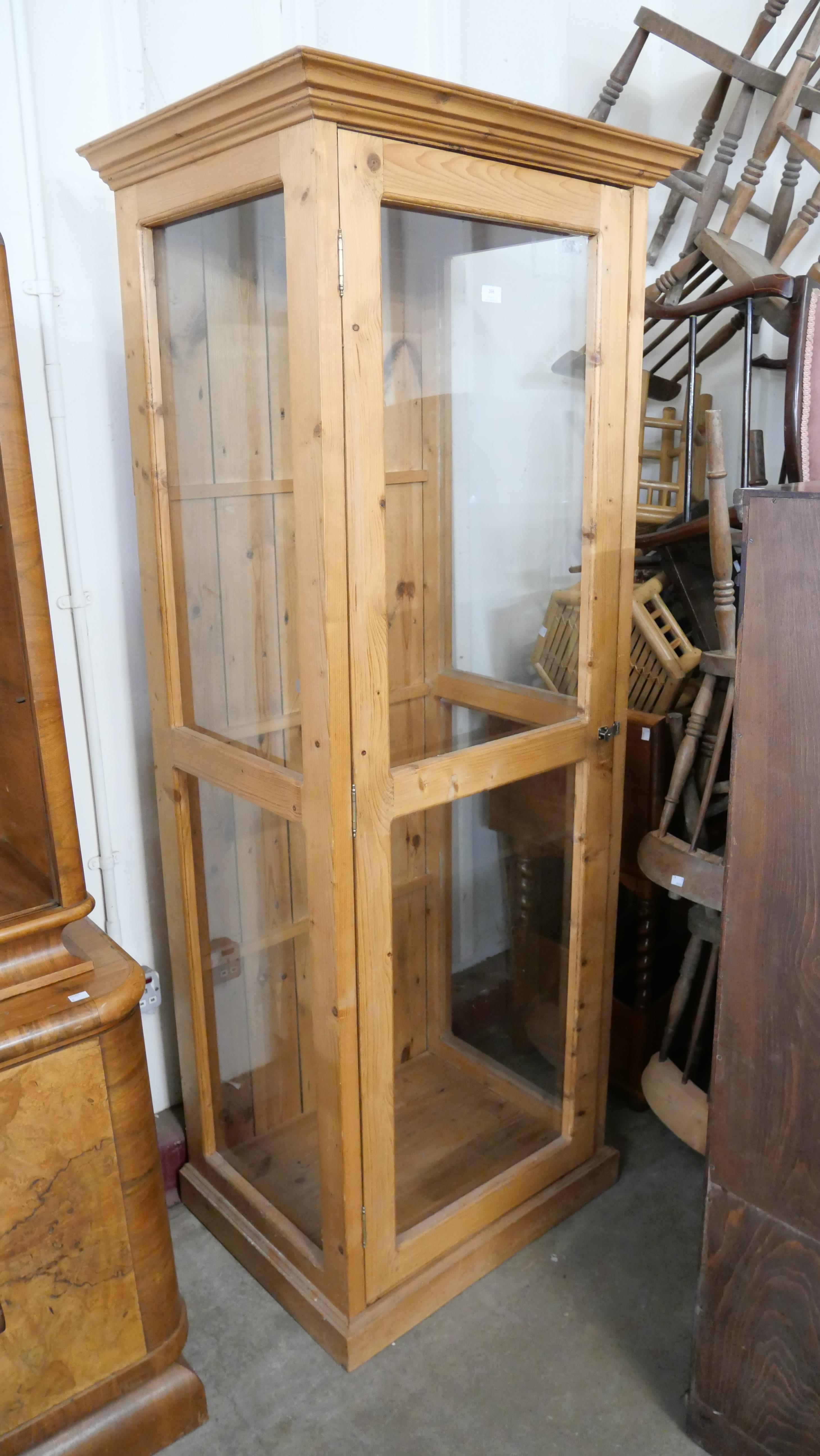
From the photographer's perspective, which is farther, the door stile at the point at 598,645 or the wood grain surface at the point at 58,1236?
the door stile at the point at 598,645

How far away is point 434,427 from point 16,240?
69 cm

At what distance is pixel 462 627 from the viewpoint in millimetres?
1627

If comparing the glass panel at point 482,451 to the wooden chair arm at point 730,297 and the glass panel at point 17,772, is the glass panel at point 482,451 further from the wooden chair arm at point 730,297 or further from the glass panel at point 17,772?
the glass panel at point 17,772

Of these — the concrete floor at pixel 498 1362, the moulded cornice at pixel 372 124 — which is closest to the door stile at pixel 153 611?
the moulded cornice at pixel 372 124

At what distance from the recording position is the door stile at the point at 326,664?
1.20 metres

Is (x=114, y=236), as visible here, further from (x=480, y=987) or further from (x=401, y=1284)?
(x=401, y=1284)

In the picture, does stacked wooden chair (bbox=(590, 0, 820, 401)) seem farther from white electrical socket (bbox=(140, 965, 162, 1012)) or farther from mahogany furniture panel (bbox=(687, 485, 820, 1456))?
white electrical socket (bbox=(140, 965, 162, 1012))

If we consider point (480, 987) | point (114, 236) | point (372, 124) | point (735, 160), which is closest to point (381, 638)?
point (372, 124)

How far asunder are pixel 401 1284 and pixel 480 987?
0.48 meters

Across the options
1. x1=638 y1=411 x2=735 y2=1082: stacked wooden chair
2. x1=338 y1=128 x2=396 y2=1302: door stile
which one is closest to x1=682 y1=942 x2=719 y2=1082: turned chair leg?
x1=638 y1=411 x2=735 y2=1082: stacked wooden chair

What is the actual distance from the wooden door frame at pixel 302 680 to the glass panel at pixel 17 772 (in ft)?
1.04

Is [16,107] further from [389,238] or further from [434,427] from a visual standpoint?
[434,427]

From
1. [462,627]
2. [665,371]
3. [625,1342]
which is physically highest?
[665,371]

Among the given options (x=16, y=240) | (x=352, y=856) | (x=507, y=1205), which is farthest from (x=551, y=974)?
(x=16, y=240)
